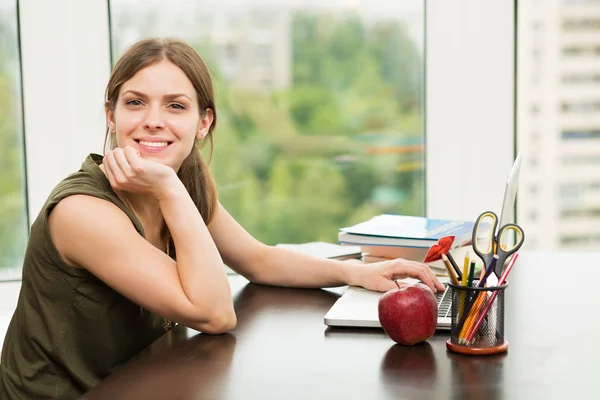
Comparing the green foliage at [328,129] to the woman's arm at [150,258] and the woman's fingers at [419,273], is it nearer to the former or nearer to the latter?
the woman's fingers at [419,273]

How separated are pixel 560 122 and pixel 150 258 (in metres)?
1.75

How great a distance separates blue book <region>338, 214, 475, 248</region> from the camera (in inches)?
68.1

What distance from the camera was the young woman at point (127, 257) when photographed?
4.33 ft

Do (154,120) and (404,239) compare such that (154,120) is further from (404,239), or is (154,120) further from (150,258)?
(404,239)

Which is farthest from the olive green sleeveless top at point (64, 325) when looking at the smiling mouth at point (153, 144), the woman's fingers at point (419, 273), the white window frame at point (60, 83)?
the white window frame at point (60, 83)

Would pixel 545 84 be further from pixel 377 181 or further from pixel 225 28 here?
pixel 225 28

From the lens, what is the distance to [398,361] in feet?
3.72

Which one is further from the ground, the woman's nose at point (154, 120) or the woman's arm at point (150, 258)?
the woman's nose at point (154, 120)

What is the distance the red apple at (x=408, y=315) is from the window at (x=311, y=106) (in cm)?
153

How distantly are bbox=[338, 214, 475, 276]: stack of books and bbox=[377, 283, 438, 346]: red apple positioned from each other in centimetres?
47

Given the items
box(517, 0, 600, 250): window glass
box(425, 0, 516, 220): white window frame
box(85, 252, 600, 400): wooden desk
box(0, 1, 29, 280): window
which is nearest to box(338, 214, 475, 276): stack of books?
box(85, 252, 600, 400): wooden desk

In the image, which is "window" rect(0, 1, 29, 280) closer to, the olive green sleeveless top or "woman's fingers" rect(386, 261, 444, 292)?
the olive green sleeveless top

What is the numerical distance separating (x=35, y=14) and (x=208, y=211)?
116cm

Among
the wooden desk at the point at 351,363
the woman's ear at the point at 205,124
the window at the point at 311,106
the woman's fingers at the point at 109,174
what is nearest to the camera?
→ the wooden desk at the point at 351,363
